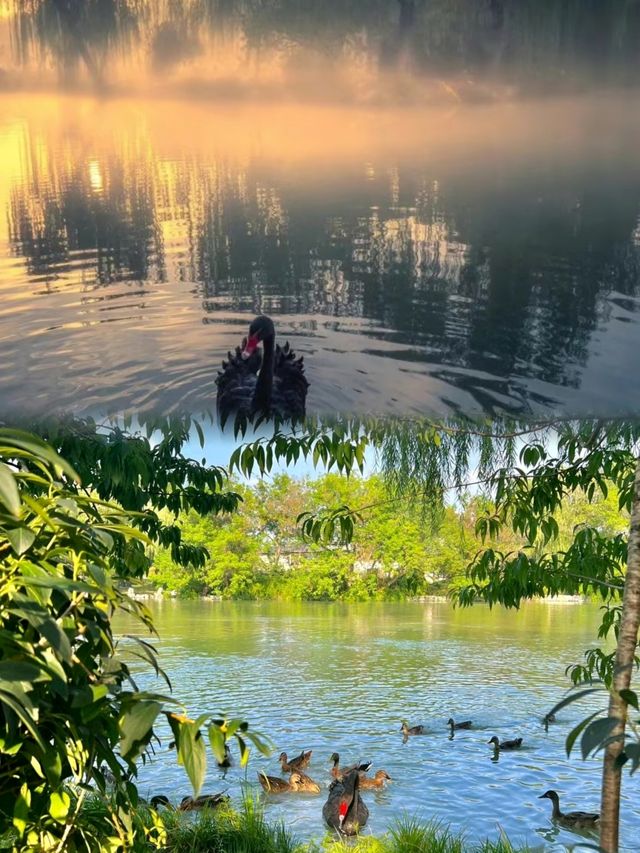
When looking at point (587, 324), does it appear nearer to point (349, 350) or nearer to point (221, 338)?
point (349, 350)

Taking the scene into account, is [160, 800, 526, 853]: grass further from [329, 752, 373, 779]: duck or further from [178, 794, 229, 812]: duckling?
[329, 752, 373, 779]: duck

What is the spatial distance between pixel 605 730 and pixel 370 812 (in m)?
4.35

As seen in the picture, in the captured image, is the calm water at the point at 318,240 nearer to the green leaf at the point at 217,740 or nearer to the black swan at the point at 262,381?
the black swan at the point at 262,381

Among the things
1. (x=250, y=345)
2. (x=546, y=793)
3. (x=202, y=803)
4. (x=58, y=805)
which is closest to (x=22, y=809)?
(x=58, y=805)

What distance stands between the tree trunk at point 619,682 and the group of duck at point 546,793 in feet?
7.37

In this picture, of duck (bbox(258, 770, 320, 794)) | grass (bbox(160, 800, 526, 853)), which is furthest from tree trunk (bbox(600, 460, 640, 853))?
duck (bbox(258, 770, 320, 794))

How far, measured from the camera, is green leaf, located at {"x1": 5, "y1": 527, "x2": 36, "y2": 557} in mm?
583

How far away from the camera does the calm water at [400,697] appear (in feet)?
15.9

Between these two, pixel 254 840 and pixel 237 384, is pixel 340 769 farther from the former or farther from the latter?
pixel 237 384

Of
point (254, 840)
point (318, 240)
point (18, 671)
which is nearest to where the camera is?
point (18, 671)

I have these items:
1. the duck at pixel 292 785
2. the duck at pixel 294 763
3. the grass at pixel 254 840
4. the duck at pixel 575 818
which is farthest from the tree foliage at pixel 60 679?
the duck at pixel 294 763

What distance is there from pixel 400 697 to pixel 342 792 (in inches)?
177

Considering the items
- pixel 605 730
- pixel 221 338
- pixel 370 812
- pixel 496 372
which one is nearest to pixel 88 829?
pixel 605 730

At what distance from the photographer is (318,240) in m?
1.24
